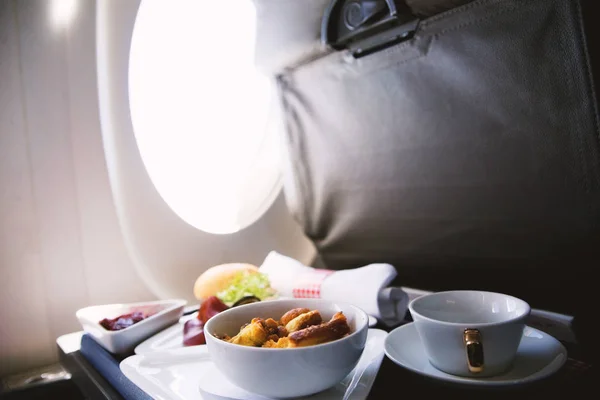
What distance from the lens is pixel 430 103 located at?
791mm

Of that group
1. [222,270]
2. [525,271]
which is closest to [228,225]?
[222,270]

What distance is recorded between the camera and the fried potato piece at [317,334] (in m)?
0.48

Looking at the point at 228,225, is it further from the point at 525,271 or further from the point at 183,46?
the point at 525,271

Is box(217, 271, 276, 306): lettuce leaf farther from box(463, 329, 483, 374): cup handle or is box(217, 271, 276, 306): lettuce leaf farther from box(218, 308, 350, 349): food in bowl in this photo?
box(463, 329, 483, 374): cup handle

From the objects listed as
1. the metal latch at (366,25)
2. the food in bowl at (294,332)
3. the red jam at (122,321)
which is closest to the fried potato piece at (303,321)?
the food in bowl at (294,332)

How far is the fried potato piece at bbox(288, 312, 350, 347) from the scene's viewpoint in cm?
48

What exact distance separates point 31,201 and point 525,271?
88 cm

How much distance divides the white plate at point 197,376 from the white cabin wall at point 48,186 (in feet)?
1.11

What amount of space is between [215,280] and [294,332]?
517mm

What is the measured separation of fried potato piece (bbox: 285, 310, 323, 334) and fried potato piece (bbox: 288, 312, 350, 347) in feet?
0.09

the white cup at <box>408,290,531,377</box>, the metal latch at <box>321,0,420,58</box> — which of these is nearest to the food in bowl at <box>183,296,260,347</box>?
the white cup at <box>408,290,531,377</box>

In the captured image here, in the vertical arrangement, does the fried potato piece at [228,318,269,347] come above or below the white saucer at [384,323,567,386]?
above

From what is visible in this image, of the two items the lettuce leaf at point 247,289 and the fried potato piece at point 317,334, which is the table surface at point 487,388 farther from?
the lettuce leaf at point 247,289

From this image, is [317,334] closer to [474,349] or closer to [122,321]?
[474,349]
